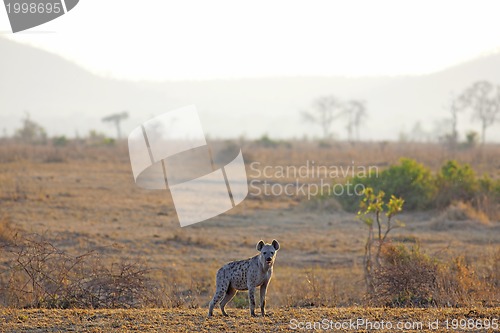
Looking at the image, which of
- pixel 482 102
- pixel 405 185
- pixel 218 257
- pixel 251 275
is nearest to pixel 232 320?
pixel 251 275

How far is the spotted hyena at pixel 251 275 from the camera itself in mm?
7164

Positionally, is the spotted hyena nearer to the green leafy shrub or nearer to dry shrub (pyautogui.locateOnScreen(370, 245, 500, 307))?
dry shrub (pyautogui.locateOnScreen(370, 245, 500, 307))

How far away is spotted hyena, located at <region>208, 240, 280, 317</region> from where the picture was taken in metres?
7.16

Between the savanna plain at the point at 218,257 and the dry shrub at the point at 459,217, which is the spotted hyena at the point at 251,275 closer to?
the savanna plain at the point at 218,257

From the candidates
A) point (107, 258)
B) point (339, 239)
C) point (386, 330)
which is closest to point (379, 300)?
point (386, 330)

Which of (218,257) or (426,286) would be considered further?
(218,257)

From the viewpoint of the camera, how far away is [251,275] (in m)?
7.23

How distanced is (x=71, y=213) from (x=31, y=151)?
65.9 feet

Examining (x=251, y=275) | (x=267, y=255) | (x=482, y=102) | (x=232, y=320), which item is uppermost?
(x=267, y=255)

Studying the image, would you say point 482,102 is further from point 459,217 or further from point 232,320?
point 232,320

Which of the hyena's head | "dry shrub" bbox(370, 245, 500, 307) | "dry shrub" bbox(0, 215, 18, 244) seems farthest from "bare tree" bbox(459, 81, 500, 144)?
the hyena's head

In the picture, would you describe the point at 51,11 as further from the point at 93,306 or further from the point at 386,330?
the point at 386,330

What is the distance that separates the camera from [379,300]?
1016cm

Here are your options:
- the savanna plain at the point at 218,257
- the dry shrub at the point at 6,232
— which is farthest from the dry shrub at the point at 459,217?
the dry shrub at the point at 6,232
